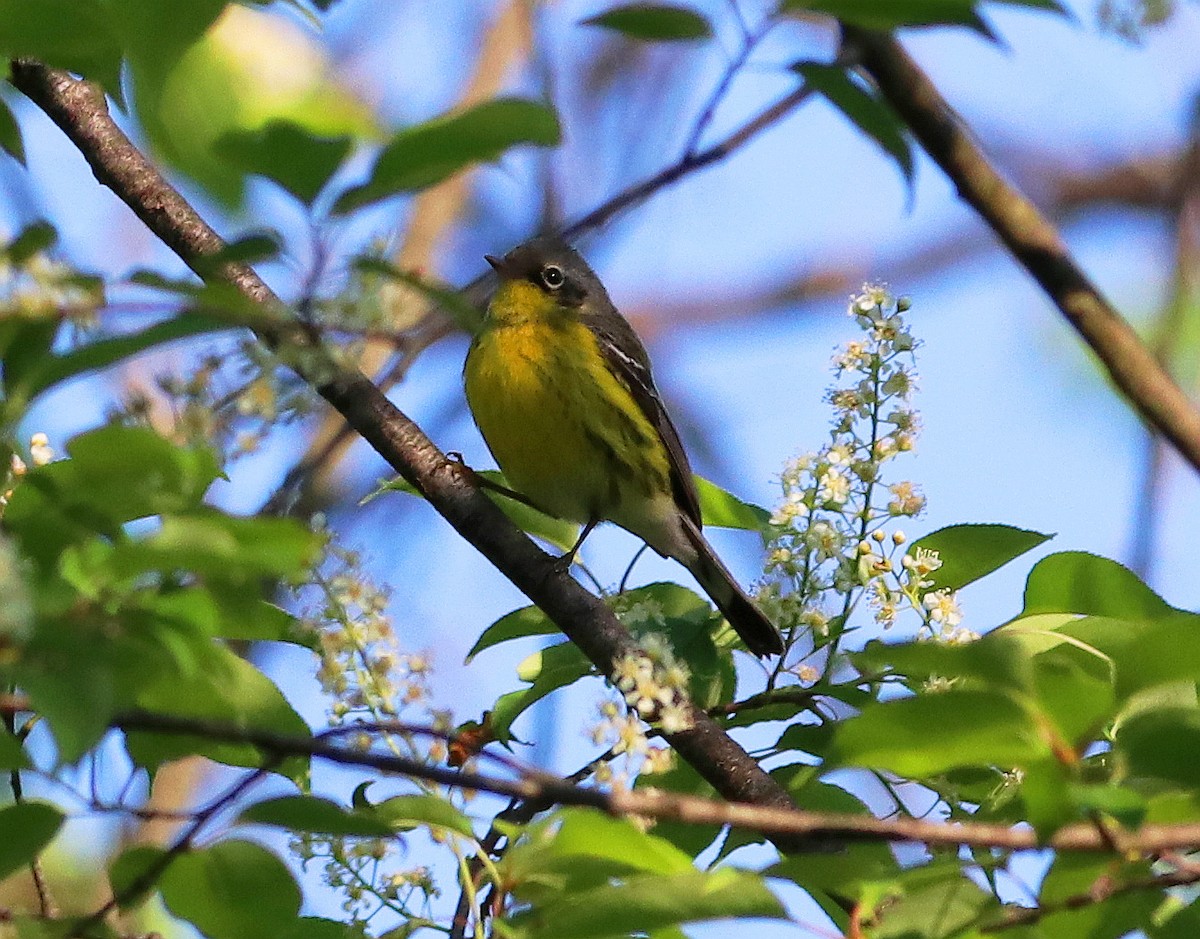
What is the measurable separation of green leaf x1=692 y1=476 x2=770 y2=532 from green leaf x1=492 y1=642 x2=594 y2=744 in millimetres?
421

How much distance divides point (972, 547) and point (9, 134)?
5.85 feet

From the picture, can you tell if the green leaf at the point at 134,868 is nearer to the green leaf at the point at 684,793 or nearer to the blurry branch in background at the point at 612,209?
the blurry branch in background at the point at 612,209

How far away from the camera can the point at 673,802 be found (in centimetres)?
150

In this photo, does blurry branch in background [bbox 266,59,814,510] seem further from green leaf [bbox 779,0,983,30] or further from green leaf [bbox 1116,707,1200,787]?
green leaf [bbox 1116,707,1200,787]

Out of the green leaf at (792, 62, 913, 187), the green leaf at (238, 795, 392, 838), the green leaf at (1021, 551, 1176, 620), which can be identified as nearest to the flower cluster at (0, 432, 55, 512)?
the green leaf at (238, 795, 392, 838)

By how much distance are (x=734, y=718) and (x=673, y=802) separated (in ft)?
4.24

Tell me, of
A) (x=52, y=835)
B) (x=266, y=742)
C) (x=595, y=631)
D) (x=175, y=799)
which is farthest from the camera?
(x=175, y=799)

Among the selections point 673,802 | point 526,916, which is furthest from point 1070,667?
point 526,916

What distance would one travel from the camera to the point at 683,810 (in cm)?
147

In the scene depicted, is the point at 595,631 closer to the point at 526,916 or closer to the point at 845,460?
the point at 845,460

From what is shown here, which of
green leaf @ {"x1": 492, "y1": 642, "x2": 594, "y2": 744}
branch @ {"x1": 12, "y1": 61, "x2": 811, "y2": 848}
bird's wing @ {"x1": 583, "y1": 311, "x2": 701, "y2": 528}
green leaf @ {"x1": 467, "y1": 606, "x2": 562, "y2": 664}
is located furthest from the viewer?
bird's wing @ {"x1": 583, "y1": 311, "x2": 701, "y2": 528}

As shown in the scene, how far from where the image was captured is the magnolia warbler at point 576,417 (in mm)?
5383

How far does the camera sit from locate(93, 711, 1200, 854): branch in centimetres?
142

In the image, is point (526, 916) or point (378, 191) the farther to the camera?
point (526, 916)
